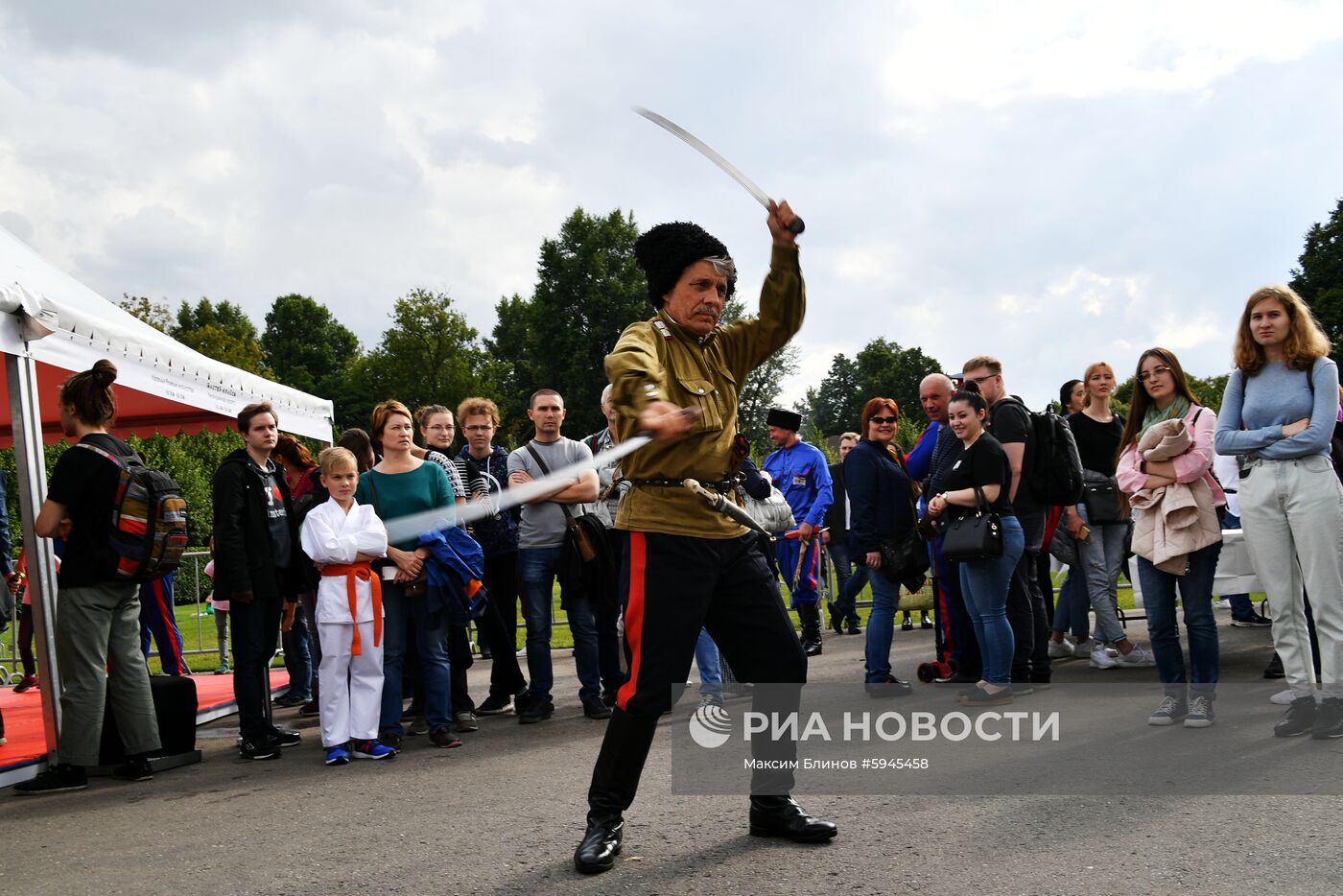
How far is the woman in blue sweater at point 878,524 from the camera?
738cm

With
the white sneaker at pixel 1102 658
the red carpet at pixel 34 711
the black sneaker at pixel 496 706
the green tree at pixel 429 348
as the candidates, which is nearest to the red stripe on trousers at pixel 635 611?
the red carpet at pixel 34 711

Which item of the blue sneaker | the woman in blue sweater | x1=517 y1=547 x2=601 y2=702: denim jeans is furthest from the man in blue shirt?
the blue sneaker

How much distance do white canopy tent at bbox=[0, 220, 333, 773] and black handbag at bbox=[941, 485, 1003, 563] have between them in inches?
197

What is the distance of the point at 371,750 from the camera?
6266 millimetres

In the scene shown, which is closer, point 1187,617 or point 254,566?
point 1187,617

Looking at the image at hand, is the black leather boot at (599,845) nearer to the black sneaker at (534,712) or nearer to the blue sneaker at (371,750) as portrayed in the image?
the blue sneaker at (371,750)

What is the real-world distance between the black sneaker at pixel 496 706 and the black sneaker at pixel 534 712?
0.48 meters

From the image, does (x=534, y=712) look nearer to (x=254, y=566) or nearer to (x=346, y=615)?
(x=346, y=615)

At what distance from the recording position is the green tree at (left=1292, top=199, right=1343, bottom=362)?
4472 cm

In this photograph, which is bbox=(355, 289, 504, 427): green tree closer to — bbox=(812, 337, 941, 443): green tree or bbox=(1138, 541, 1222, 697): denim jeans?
bbox=(812, 337, 941, 443): green tree

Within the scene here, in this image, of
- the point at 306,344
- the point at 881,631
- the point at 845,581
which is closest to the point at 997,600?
the point at 881,631

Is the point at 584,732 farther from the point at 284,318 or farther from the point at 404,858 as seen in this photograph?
the point at 284,318

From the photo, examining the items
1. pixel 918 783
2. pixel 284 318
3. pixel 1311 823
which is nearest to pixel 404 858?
pixel 918 783

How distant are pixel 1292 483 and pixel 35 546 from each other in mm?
6432
